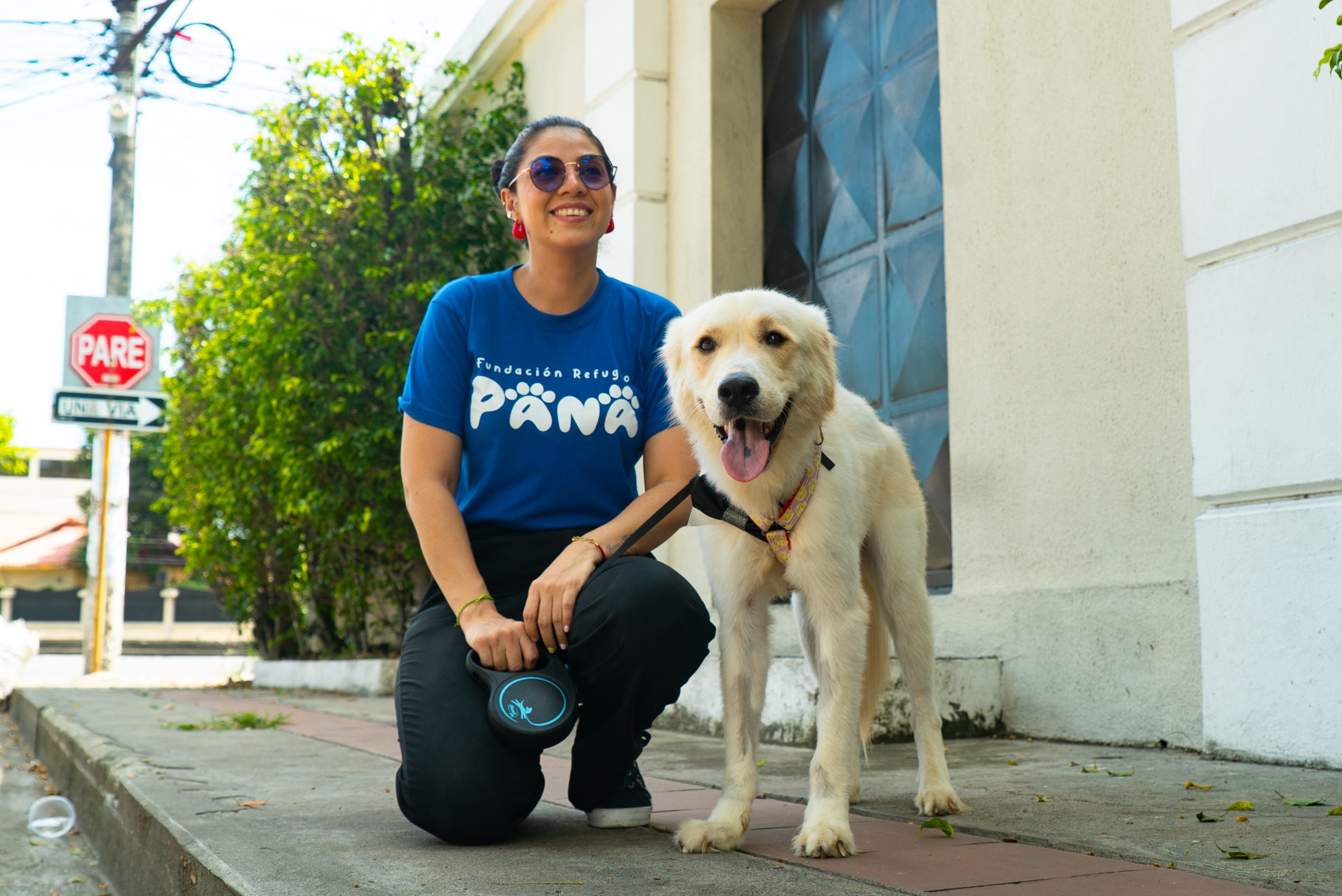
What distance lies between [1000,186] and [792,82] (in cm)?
268

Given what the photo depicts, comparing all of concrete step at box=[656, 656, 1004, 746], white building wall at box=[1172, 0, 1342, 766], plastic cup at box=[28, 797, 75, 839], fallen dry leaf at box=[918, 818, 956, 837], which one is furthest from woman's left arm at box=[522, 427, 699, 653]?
plastic cup at box=[28, 797, 75, 839]

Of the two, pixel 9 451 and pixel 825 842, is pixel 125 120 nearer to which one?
pixel 825 842

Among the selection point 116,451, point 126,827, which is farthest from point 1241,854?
point 116,451

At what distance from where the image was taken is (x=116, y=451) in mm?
12102

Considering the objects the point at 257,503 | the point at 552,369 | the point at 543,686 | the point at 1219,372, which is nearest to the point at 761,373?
the point at 552,369

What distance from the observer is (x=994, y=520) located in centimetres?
498

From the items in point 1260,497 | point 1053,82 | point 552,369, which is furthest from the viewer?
point 1053,82

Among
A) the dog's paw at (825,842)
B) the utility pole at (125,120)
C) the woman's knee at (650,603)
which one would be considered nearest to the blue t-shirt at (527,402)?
the woman's knee at (650,603)

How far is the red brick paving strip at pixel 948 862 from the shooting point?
205cm

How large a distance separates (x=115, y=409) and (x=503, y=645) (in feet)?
31.0

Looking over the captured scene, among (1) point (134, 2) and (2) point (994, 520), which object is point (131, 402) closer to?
(1) point (134, 2)

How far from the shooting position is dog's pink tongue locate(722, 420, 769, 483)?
2672 millimetres

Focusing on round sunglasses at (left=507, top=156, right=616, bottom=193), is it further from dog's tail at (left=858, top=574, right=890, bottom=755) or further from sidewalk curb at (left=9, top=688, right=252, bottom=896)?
sidewalk curb at (left=9, top=688, right=252, bottom=896)

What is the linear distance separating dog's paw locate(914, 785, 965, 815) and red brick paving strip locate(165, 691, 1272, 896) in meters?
0.14
